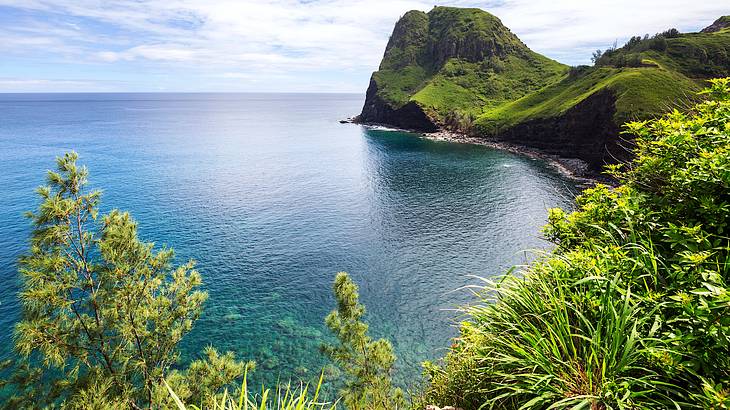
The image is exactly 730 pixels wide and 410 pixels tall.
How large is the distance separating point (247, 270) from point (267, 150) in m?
106

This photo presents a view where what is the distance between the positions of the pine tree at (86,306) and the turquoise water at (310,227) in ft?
50.1

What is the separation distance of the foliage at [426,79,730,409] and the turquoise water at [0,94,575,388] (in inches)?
83.7

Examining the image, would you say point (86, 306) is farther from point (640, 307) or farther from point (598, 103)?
point (598, 103)

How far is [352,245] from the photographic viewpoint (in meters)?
60.4

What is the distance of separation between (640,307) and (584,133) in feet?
418

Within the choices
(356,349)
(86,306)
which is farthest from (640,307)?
(86,306)

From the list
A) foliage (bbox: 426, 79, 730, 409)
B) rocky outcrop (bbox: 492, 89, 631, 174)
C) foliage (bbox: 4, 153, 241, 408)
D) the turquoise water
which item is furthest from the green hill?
foliage (bbox: 4, 153, 241, 408)

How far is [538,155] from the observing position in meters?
121

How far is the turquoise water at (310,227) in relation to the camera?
39688 mm

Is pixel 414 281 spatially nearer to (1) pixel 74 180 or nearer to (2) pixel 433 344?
(2) pixel 433 344

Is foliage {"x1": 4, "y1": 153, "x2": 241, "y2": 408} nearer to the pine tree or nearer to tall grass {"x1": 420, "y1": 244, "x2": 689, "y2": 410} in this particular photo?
the pine tree

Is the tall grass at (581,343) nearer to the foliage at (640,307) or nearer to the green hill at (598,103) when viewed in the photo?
the foliage at (640,307)

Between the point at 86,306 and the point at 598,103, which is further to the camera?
the point at 598,103

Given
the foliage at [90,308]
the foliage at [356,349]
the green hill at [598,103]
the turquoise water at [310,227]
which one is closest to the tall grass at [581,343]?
the turquoise water at [310,227]
